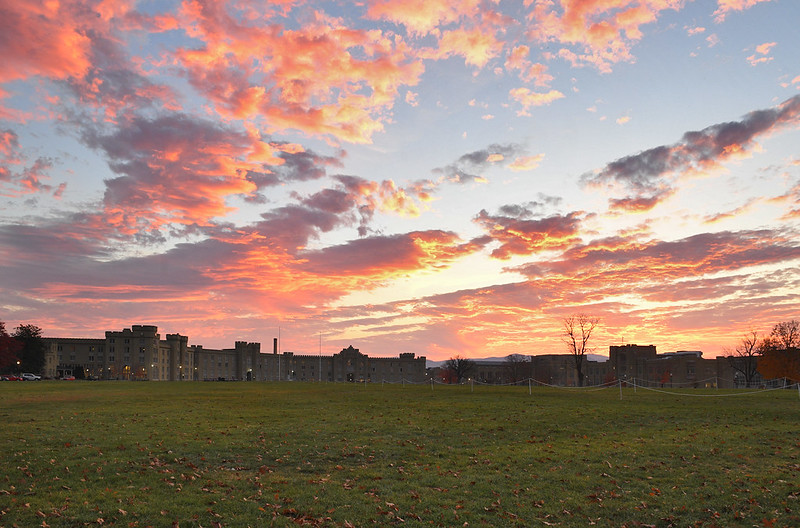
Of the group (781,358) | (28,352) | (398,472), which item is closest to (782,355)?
(781,358)

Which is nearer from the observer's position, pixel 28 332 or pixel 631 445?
pixel 631 445

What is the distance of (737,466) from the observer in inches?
634

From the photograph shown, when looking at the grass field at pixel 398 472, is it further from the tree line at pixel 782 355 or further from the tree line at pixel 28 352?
the tree line at pixel 28 352

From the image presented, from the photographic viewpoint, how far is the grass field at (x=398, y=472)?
11.5 metres

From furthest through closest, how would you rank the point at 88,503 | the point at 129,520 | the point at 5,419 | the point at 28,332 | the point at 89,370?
the point at 89,370 → the point at 28,332 → the point at 5,419 → the point at 88,503 → the point at 129,520

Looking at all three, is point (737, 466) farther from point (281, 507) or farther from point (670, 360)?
point (670, 360)

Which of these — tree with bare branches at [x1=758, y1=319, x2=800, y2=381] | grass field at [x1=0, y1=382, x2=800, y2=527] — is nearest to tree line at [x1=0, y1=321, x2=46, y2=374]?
grass field at [x1=0, y1=382, x2=800, y2=527]

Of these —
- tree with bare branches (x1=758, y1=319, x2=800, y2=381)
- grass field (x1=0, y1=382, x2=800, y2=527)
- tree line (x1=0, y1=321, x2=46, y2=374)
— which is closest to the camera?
grass field (x1=0, y1=382, x2=800, y2=527)

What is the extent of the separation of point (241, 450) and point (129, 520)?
762 centimetres

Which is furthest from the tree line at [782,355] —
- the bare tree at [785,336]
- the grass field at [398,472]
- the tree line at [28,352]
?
the tree line at [28,352]

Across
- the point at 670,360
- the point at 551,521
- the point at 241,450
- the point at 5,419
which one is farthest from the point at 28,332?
the point at 670,360

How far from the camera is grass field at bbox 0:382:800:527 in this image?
11516mm

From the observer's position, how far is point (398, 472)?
15336mm

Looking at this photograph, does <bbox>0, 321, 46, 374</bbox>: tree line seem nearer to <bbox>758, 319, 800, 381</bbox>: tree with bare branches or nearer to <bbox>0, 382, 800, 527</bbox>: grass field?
<bbox>0, 382, 800, 527</bbox>: grass field
